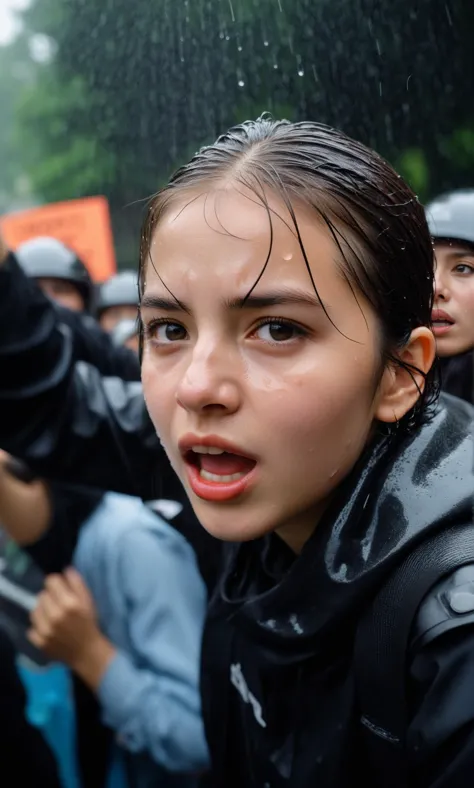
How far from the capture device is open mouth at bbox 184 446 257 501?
921 mm

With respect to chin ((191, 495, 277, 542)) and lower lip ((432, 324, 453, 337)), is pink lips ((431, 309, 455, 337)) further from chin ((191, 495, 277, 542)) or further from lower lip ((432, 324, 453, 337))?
chin ((191, 495, 277, 542))

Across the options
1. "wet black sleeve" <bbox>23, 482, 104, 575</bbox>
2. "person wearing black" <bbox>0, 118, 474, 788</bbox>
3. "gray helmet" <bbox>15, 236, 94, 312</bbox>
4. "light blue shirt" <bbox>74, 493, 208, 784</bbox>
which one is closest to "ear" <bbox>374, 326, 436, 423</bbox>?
"person wearing black" <bbox>0, 118, 474, 788</bbox>

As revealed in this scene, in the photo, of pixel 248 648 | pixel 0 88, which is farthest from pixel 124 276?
pixel 0 88

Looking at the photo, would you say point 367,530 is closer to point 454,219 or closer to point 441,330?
point 441,330

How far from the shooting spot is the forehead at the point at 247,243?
0.89 metres

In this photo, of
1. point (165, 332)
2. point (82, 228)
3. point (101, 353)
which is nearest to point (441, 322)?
point (165, 332)

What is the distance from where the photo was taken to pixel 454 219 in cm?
127

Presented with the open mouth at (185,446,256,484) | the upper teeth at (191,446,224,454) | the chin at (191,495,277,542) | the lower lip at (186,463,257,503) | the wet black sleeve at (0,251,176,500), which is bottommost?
the wet black sleeve at (0,251,176,500)

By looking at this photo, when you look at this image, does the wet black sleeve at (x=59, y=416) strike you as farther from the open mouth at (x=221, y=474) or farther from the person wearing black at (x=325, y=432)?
the open mouth at (x=221, y=474)

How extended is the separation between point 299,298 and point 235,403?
0.15m

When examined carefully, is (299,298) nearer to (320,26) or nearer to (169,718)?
(320,26)

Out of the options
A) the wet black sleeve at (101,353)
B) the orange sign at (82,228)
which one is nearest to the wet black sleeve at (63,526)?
the wet black sleeve at (101,353)

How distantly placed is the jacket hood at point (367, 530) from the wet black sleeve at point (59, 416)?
0.59m

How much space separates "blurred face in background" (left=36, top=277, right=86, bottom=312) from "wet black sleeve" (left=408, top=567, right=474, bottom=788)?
378 centimetres
